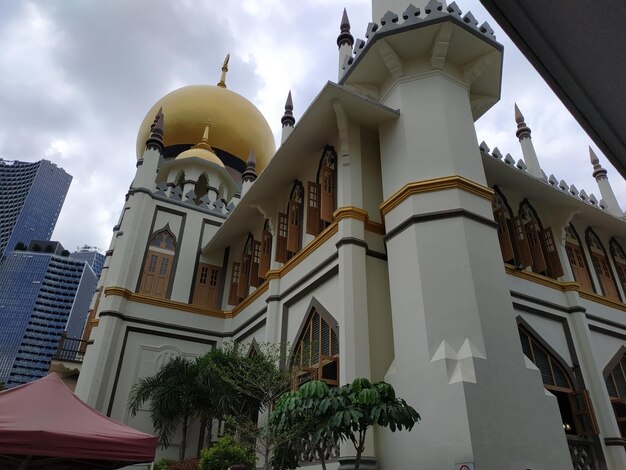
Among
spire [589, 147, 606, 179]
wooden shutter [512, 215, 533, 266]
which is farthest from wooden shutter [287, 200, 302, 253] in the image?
spire [589, 147, 606, 179]

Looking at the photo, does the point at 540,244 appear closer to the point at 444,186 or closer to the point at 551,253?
the point at 551,253

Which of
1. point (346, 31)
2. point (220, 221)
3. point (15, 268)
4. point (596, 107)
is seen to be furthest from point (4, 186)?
point (596, 107)

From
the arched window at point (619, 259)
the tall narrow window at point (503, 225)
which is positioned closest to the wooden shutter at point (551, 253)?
the tall narrow window at point (503, 225)

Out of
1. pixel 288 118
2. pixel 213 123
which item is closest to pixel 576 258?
pixel 288 118

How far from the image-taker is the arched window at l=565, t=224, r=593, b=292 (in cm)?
1213

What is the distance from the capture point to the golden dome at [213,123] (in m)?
21.0

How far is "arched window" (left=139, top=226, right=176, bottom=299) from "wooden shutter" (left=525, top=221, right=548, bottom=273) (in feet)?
32.0

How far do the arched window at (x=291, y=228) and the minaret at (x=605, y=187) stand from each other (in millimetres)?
9365

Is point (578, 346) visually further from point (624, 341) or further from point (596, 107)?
point (596, 107)

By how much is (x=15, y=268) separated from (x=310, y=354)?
7966cm

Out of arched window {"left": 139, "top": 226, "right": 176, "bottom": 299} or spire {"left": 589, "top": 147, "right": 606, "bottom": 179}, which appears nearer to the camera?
arched window {"left": 139, "top": 226, "right": 176, "bottom": 299}

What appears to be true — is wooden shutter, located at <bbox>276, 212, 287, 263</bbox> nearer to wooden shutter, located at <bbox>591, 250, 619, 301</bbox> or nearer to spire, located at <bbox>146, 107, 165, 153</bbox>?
spire, located at <bbox>146, 107, 165, 153</bbox>

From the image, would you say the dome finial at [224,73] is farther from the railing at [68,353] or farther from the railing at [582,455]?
the railing at [582,455]

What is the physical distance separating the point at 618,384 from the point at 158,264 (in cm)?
1204
